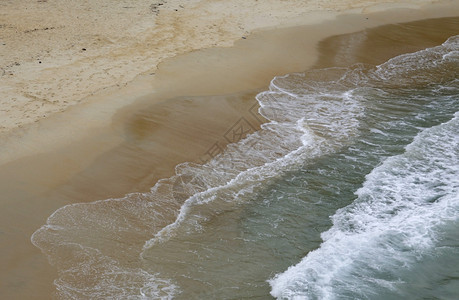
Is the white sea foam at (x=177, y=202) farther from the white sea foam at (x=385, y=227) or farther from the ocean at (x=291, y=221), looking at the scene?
the white sea foam at (x=385, y=227)

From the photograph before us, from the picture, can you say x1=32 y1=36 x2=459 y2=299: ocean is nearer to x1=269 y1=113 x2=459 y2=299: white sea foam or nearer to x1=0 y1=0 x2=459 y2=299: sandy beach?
x1=269 y1=113 x2=459 y2=299: white sea foam

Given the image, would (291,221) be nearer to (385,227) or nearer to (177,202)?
(385,227)

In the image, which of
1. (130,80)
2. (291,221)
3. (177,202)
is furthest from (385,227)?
(130,80)

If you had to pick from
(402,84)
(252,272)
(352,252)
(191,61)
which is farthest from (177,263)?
(402,84)

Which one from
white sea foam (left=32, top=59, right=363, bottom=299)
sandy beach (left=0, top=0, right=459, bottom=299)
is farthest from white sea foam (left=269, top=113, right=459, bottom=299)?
sandy beach (left=0, top=0, right=459, bottom=299)

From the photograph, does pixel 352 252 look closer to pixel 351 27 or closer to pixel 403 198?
pixel 403 198

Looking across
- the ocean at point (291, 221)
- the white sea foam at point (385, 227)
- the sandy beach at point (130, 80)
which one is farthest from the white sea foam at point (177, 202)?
the white sea foam at point (385, 227)
